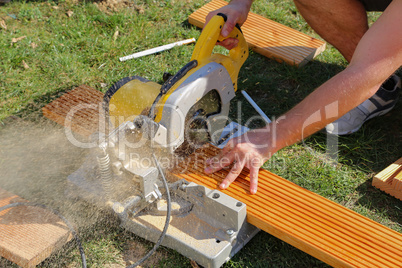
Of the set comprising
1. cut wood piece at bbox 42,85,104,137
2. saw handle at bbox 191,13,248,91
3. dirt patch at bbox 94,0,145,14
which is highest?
saw handle at bbox 191,13,248,91

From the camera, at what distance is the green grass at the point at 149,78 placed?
2566 millimetres

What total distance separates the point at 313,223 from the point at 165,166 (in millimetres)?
945

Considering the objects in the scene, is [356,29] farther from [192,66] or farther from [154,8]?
[154,8]

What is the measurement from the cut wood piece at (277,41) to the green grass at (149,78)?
84 mm

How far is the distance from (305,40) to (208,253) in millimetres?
2708

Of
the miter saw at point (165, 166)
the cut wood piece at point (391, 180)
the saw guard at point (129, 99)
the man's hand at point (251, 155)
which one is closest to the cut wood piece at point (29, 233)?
the miter saw at point (165, 166)

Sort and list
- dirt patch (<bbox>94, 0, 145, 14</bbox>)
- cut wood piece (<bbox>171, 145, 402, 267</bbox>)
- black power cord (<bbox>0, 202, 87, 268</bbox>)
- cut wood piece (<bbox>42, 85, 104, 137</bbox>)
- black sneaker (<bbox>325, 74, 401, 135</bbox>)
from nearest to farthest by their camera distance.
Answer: cut wood piece (<bbox>171, 145, 402, 267</bbox>) < black power cord (<bbox>0, 202, 87, 268</bbox>) < cut wood piece (<bbox>42, 85, 104, 137</bbox>) < black sneaker (<bbox>325, 74, 401, 135</bbox>) < dirt patch (<bbox>94, 0, 145, 14</bbox>)

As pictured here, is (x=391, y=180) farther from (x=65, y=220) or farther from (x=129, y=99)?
(x=65, y=220)

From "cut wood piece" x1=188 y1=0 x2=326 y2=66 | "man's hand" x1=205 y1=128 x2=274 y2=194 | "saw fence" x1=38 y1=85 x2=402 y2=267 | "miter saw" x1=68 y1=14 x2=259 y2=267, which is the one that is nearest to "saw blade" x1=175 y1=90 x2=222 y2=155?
"miter saw" x1=68 y1=14 x2=259 y2=267

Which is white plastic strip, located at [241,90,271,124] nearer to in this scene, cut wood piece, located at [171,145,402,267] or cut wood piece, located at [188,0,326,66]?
cut wood piece, located at [188,0,326,66]

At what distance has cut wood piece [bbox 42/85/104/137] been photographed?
3158 mm

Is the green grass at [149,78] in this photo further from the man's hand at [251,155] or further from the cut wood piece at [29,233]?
the man's hand at [251,155]

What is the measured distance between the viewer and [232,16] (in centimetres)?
287

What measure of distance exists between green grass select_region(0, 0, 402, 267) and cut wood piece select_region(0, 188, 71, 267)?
0.12 metres
